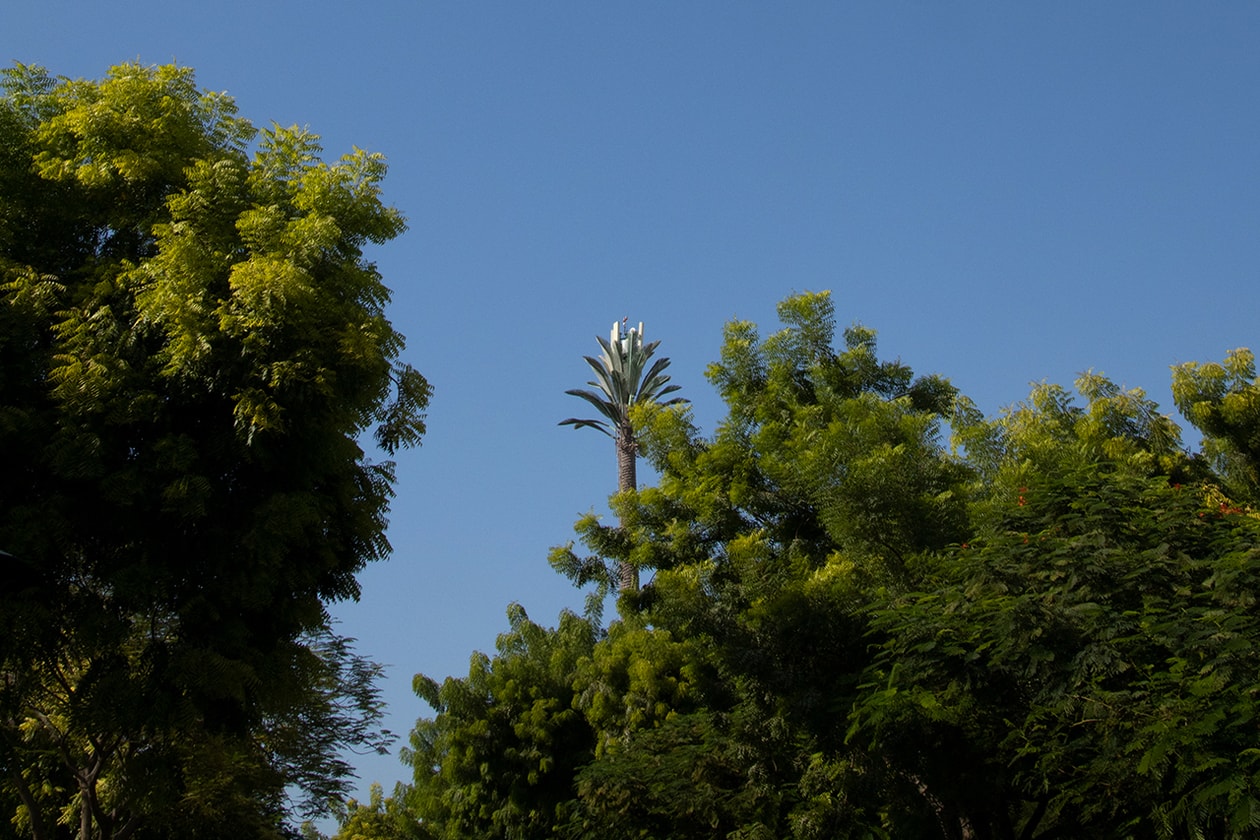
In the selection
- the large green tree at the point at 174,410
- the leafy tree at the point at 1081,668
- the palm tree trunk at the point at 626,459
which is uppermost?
the palm tree trunk at the point at 626,459

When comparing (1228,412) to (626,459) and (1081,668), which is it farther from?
(626,459)

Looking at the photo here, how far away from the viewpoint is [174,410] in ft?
29.0

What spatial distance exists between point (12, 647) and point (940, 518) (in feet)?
29.4

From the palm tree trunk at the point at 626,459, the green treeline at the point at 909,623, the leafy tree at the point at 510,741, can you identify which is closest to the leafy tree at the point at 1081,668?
the green treeline at the point at 909,623

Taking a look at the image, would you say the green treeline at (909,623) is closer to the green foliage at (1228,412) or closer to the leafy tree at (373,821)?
the green foliage at (1228,412)

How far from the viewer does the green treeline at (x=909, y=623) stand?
7.95 metres

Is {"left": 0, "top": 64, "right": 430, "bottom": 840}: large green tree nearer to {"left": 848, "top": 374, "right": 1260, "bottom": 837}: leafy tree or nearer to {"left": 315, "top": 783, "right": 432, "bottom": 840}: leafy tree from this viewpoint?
{"left": 848, "top": 374, "right": 1260, "bottom": 837}: leafy tree

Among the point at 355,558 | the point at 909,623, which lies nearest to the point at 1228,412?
the point at 909,623

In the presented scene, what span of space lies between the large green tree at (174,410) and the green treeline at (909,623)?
4.50 m

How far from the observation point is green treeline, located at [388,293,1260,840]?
7.95 meters

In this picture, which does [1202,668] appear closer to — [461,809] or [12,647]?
[12,647]

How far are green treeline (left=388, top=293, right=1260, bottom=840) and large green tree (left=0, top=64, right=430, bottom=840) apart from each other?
450 cm

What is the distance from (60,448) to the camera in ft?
26.6

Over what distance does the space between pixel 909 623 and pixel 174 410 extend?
6312 millimetres
